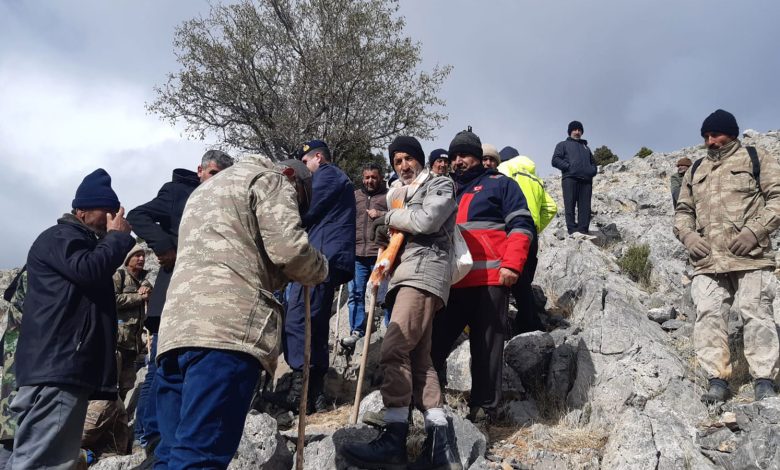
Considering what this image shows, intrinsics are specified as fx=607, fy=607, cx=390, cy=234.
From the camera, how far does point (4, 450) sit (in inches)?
166

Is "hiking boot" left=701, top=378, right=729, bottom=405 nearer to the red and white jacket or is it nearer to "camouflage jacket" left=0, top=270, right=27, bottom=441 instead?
the red and white jacket

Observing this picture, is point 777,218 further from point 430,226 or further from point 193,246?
point 193,246

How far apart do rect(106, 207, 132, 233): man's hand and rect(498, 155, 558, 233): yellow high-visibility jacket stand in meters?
4.70

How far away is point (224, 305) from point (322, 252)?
2.73 metres

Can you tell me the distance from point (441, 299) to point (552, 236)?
8.96 m

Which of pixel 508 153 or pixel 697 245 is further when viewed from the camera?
pixel 508 153

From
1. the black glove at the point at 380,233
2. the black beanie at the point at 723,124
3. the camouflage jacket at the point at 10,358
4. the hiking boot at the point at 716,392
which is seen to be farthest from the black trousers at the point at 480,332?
the camouflage jacket at the point at 10,358

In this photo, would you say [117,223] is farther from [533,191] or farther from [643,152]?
[643,152]

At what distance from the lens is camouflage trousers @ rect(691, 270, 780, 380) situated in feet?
16.6

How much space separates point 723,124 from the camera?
5.62m

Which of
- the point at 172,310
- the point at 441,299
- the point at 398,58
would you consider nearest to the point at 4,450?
the point at 172,310

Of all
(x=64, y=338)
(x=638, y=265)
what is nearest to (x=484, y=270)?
(x=64, y=338)

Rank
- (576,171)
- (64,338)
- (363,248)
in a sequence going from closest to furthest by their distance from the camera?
(64,338) → (363,248) → (576,171)

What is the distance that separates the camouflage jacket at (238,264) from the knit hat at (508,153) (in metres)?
5.84
